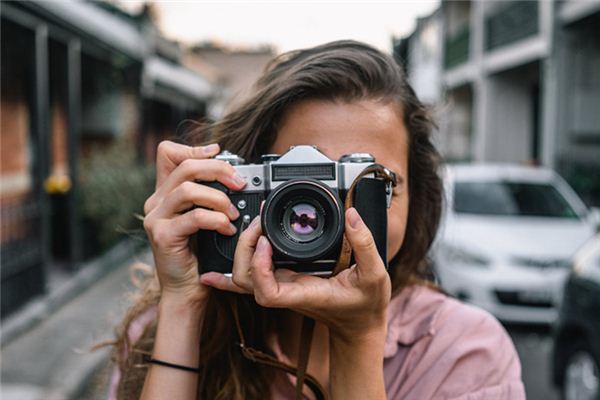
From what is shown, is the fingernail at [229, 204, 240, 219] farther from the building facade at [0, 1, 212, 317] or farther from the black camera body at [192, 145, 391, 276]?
the building facade at [0, 1, 212, 317]

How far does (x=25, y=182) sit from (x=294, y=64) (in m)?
8.55

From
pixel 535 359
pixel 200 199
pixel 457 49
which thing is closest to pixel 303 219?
pixel 200 199

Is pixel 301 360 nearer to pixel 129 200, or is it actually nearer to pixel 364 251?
pixel 364 251

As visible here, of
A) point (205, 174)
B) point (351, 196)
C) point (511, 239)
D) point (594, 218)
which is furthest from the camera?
point (594, 218)

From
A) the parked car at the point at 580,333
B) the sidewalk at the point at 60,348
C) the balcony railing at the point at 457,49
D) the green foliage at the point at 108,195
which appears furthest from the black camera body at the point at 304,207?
the balcony railing at the point at 457,49

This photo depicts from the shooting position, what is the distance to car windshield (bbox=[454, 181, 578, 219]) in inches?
296

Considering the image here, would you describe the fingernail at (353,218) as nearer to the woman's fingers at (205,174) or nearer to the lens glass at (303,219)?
the lens glass at (303,219)

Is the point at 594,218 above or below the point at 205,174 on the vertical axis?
below

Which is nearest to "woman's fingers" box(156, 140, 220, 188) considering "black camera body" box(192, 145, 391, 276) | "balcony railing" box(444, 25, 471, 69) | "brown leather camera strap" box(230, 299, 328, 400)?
"black camera body" box(192, 145, 391, 276)

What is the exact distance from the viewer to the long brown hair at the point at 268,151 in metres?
1.54

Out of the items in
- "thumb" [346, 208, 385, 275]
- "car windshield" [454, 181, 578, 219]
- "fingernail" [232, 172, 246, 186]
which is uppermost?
"fingernail" [232, 172, 246, 186]

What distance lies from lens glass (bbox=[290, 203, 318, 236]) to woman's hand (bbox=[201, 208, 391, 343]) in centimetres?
8

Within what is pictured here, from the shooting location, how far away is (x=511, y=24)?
18.4 meters

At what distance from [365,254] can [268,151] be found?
0.51 metres
